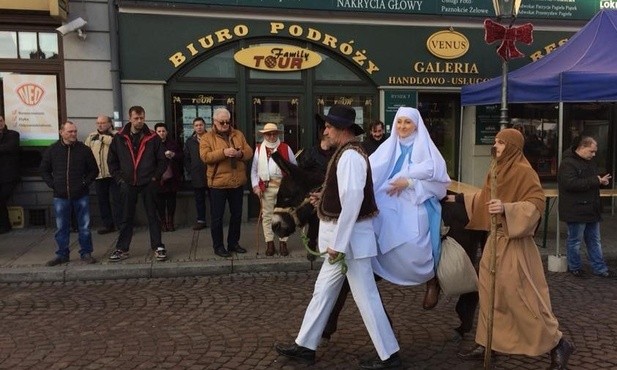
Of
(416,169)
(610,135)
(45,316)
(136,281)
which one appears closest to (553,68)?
(610,135)

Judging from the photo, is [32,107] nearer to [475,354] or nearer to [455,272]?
[455,272]

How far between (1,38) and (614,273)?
9527mm

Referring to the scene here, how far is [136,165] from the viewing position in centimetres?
718

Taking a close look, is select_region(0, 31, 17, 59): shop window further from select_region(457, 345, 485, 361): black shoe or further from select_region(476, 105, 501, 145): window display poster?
select_region(457, 345, 485, 361): black shoe

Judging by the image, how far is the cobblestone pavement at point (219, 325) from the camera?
4.34 meters

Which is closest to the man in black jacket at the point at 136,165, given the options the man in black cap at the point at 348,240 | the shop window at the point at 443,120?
the man in black cap at the point at 348,240

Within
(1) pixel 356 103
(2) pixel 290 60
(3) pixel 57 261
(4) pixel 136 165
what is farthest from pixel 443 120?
(3) pixel 57 261

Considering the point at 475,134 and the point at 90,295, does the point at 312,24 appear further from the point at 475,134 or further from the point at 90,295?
the point at 90,295

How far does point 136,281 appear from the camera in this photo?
22.3 ft

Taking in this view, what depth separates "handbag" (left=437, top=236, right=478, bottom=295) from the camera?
13.5 feet

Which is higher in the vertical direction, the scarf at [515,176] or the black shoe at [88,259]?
the scarf at [515,176]

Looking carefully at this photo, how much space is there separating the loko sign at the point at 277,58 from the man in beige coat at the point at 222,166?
262 centimetres

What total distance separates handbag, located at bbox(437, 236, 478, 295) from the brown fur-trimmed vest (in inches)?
25.1

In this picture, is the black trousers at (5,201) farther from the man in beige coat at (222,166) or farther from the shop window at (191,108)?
the man in beige coat at (222,166)
